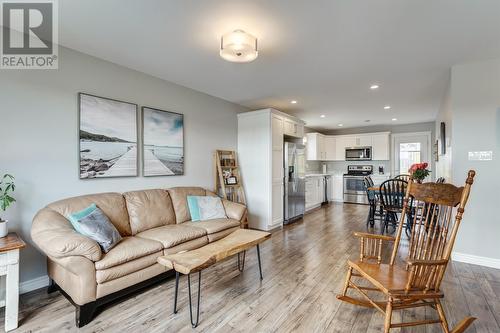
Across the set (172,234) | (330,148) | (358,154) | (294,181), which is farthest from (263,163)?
(358,154)

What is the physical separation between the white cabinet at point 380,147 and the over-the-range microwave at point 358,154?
0.45 ft

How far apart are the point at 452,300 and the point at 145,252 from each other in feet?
9.39

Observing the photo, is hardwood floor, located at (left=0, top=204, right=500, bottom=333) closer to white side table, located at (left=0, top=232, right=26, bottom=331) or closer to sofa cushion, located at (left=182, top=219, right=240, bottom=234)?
white side table, located at (left=0, top=232, right=26, bottom=331)

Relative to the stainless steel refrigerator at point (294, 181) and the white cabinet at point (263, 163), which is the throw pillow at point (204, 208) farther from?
the stainless steel refrigerator at point (294, 181)

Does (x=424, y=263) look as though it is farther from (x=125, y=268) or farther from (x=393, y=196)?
(x=393, y=196)

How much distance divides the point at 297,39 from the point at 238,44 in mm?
666

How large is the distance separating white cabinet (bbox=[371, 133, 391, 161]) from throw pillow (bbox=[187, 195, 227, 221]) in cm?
579

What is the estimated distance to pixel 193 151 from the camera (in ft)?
13.6

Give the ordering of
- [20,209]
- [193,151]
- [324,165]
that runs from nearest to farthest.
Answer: [20,209] → [193,151] → [324,165]

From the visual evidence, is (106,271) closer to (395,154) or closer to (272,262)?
(272,262)

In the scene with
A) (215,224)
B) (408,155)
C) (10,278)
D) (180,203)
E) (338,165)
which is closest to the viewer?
(10,278)

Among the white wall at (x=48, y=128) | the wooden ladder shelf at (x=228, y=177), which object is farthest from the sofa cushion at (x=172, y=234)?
the wooden ladder shelf at (x=228, y=177)

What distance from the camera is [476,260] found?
3.04 meters

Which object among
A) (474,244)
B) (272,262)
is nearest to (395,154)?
(474,244)
